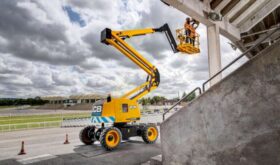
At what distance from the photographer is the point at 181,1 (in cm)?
773

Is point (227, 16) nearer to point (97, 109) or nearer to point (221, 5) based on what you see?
point (221, 5)

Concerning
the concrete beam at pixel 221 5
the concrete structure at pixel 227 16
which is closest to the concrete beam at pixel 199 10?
the concrete structure at pixel 227 16

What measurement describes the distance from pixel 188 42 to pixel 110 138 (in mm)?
6657

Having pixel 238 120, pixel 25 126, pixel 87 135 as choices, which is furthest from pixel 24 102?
pixel 238 120

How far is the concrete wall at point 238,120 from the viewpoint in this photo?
3605 millimetres

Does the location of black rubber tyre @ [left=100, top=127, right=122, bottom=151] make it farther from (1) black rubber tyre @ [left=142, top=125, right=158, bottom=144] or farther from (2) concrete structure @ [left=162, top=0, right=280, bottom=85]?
(2) concrete structure @ [left=162, top=0, right=280, bottom=85]

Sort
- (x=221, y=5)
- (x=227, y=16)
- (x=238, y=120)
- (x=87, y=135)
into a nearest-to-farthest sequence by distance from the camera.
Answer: (x=238, y=120) < (x=221, y=5) < (x=87, y=135) < (x=227, y=16)

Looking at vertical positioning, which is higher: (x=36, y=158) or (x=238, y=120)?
(x=238, y=120)

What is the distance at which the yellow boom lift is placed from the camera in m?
9.94

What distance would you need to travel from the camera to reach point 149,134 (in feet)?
36.1

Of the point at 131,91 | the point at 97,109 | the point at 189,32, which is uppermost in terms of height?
the point at 189,32

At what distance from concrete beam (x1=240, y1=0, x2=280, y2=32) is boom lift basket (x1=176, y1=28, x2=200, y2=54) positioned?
145 inches

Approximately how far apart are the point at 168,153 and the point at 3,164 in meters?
6.16

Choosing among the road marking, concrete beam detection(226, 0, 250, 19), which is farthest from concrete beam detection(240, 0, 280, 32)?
the road marking
